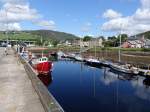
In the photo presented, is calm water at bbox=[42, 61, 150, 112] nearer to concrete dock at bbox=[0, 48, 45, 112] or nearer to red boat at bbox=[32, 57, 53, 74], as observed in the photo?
concrete dock at bbox=[0, 48, 45, 112]

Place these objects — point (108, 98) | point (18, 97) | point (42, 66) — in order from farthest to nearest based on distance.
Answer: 1. point (42, 66)
2. point (108, 98)
3. point (18, 97)

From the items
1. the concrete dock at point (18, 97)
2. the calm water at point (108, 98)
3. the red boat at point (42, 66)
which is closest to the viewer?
the concrete dock at point (18, 97)

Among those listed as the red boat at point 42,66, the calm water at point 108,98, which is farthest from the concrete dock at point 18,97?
the red boat at point 42,66

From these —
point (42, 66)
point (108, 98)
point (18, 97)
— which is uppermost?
point (18, 97)

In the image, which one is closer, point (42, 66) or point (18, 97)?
point (18, 97)

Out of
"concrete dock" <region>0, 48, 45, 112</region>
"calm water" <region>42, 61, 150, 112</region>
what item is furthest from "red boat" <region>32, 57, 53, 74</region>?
"concrete dock" <region>0, 48, 45, 112</region>

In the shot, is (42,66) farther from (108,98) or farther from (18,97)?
(18,97)

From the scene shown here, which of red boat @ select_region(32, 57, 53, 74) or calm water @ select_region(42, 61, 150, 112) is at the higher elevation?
red boat @ select_region(32, 57, 53, 74)

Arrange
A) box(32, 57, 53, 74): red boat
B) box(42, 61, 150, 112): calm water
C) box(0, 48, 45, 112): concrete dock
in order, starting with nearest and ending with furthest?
box(0, 48, 45, 112): concrete dock < box(42, 61, 150, 112): calm water < box(32, 57, 53, 74): red boat

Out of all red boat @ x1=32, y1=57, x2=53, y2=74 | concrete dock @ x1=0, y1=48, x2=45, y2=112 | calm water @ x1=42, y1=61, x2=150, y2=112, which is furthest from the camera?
red boat @ x1=32, y1=57, x2=53, y2=74

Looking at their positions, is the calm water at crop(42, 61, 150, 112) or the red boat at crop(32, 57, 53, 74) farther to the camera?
the red boat at crop(32, 57, 53, 74)

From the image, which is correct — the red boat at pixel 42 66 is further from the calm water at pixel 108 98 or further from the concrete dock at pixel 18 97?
the concrete dock at pixel 18 97

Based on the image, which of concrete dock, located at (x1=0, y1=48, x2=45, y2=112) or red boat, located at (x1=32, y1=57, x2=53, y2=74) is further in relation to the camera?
red boat, located at (x1=32, y1=57, x2=53, y2=74)

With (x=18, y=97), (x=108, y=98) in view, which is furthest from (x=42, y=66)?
(x=18, y=97)
